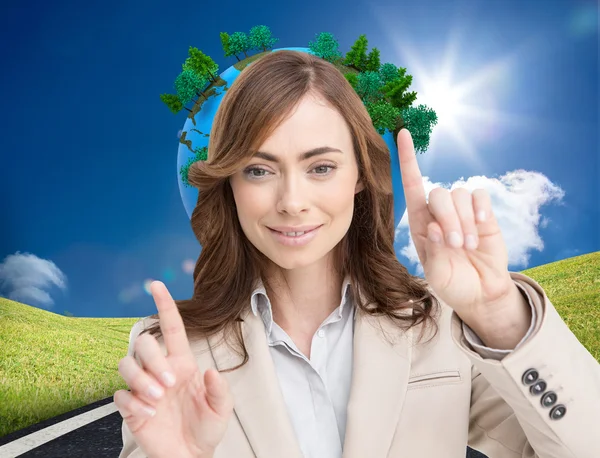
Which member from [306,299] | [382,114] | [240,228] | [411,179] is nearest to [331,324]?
[306,299]

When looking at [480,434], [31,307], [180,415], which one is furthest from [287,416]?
[31,307]

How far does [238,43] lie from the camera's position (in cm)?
516

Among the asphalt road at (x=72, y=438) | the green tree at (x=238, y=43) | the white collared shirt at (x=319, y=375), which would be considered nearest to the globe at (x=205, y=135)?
the green tree at (x=238, y=43)

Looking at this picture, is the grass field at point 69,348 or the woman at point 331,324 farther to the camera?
the grass field at point 69,348

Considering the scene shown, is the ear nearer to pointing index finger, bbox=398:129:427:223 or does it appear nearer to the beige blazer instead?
the beige blazer

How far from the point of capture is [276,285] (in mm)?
2293

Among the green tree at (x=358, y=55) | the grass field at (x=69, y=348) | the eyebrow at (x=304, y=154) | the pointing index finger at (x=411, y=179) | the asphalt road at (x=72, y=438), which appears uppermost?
the green tree at (x=358, y=55)

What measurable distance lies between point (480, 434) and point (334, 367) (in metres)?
0.50

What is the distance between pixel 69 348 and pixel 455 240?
24.5ft

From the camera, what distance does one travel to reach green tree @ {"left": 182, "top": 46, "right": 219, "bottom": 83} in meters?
5.26

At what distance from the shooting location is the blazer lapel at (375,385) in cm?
191

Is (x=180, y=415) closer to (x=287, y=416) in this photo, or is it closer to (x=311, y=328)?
(x=287, y=416)

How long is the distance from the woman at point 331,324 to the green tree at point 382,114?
2578 mm

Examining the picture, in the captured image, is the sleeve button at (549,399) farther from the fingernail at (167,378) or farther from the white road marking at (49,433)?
the white road marking at (49,433)
